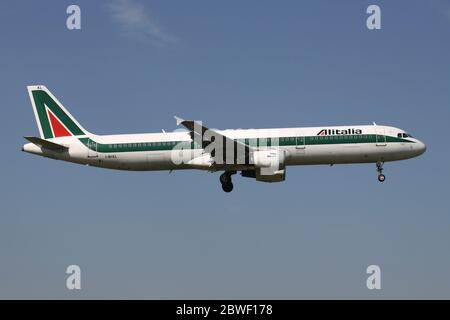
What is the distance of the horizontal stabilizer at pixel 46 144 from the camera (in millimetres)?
66562

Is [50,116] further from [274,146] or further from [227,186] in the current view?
[274,146]

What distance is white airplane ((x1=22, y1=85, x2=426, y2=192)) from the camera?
2527 inches

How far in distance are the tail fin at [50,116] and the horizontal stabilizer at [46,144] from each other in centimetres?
209

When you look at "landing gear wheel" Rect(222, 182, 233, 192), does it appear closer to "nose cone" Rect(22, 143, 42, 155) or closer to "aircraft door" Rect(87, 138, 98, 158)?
"aircraft door" Rect(87, 138, 98, 158)

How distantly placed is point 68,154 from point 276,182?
1835cm

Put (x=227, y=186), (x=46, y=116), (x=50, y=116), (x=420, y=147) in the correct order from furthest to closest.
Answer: (x=46, y=116)
(x=50, y=116)
(x=227, y=186)
(x=420, y=147)

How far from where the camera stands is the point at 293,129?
65.6 m

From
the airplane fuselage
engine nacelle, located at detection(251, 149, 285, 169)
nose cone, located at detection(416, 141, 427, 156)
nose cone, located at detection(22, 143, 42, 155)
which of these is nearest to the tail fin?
the airplane fuselage

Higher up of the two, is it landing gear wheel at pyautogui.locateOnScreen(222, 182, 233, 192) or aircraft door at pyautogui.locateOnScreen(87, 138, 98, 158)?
aircraft door at pyautogui.locateOnScreen(87, 138, 98, 158)

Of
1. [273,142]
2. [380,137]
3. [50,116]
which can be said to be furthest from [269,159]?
[50,116]

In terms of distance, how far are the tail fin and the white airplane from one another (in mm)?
1378

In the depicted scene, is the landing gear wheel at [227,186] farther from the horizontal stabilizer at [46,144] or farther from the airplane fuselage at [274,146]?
the horizontal stabilizer at [46,144]

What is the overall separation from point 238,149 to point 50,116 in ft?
61.4

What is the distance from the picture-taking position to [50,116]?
234 ft
